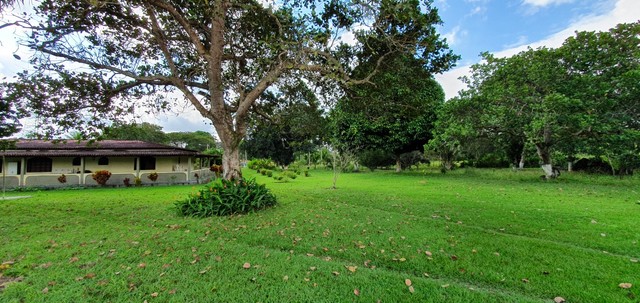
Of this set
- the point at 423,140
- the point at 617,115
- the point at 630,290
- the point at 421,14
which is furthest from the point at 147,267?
the point at 423,140

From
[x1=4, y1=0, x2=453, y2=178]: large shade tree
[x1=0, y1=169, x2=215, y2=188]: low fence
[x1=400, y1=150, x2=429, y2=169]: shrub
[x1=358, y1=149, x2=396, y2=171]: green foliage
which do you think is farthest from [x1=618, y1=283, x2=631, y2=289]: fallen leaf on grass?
[x1=358, y1=149, x2=396, y2=171]: green foliage

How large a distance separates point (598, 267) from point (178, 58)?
11549mm

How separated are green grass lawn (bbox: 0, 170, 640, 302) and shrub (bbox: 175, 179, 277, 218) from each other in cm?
51

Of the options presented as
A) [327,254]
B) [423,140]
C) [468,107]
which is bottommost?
[327,254]

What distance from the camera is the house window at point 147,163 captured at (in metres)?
19.8

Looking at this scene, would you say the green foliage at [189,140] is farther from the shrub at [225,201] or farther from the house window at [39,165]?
the shrub at [225,201]

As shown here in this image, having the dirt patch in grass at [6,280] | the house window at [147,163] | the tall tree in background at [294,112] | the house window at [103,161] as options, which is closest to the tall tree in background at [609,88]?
the tall tree in background at [294,112]

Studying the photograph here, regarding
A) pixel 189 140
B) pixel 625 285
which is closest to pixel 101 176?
pixel 625 285

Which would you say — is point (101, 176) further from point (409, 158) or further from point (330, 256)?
point (409, 158)

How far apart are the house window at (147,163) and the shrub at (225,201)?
46.9 ft

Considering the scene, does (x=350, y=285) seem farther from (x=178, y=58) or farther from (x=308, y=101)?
(x=178, y=58)

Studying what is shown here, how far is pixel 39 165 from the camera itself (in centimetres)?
1812

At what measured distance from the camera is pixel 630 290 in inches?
125

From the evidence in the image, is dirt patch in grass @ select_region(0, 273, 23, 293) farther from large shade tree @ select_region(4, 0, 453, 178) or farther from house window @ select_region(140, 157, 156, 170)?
house window @ select_region(140, 157, 156, 170)
